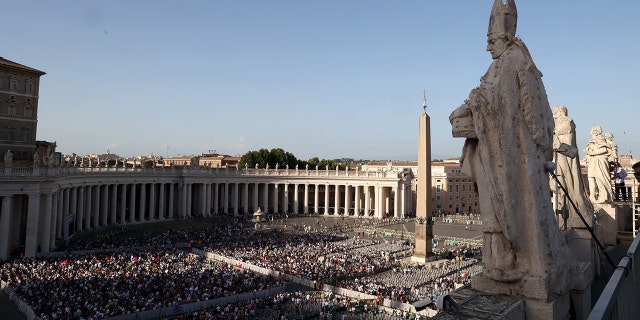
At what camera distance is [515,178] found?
503 cm

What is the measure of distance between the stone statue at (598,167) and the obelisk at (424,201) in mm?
24628

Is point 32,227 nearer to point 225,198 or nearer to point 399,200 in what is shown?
point 225,198

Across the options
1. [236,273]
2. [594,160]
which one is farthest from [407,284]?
[594,160]

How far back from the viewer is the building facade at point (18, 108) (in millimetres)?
47688

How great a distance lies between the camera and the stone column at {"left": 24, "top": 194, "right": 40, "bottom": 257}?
3409 cm

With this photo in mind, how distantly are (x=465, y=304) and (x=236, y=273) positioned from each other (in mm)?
26960

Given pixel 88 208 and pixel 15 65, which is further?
pixel 88 208

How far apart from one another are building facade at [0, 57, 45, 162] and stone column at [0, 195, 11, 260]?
17939 millimetres

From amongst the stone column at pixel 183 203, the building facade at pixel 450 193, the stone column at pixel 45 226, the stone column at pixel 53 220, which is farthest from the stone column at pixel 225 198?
the stone column at pixel 45 226

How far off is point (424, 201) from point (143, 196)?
39.1m

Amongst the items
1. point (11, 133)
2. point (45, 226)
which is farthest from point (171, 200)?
point (45, 226)

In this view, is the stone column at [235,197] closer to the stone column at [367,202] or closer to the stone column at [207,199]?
the stone column at [207,199]

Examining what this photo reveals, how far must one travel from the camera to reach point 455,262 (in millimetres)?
36656

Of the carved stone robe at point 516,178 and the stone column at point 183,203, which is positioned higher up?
the carved stone robe at point 516,178
